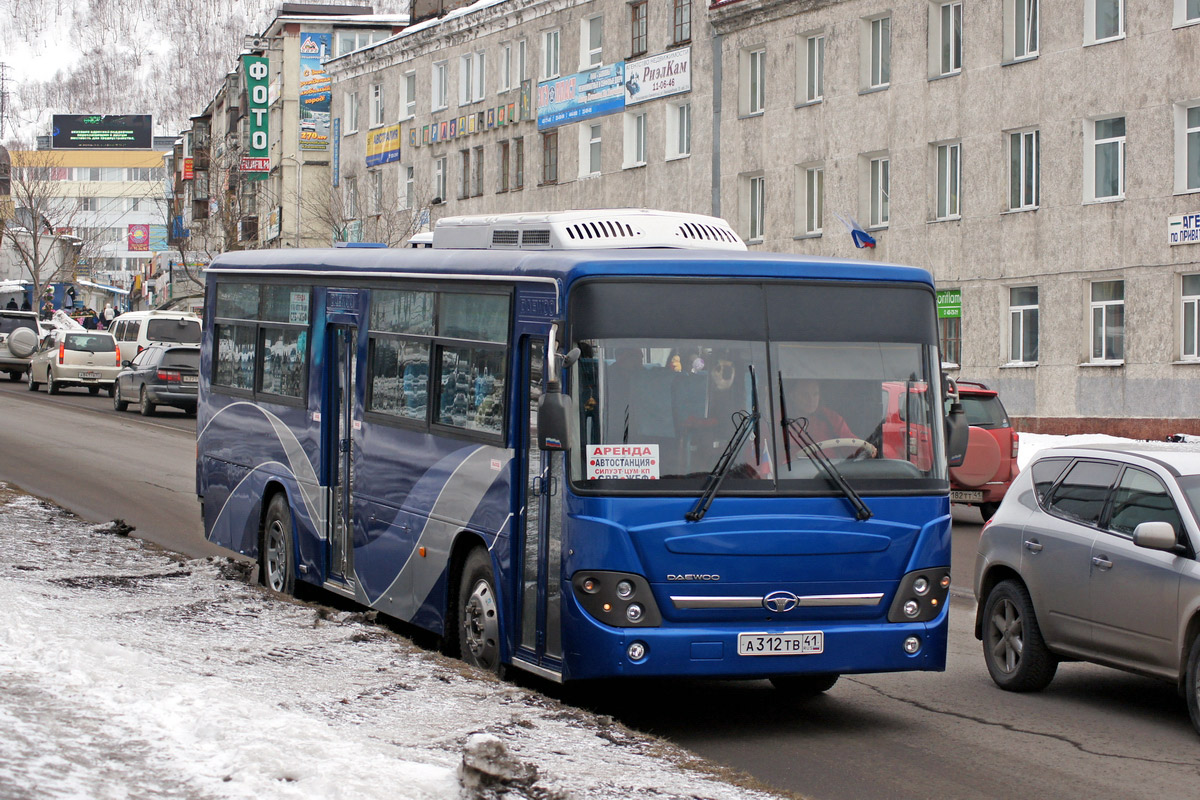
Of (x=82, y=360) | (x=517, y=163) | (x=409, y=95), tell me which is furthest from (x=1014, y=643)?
(x=409, y=95)

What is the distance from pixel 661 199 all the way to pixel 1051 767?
3960 cm

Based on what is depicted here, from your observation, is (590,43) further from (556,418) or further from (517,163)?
(556,418)

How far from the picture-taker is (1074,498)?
32.6 ft

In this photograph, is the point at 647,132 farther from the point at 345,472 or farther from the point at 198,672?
the point at 198,672

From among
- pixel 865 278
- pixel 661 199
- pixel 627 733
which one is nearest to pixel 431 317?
pixel 865 278

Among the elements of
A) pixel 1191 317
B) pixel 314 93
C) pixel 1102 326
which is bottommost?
pixel 1102 326

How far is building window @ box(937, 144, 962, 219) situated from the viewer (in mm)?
36562

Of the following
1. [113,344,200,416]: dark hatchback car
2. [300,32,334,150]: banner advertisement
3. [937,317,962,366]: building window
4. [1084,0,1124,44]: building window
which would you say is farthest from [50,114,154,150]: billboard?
[1084,0,1124,44]: building window

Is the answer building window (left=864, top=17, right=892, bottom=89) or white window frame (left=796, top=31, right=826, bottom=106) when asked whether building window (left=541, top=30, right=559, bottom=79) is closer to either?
white window frame (left=796, top=31, right=826, bottom=106)

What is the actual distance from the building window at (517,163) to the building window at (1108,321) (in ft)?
82.8

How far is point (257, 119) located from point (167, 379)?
4377 cm

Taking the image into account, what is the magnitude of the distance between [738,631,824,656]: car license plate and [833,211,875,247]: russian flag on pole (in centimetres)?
2773

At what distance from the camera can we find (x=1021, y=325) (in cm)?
3509

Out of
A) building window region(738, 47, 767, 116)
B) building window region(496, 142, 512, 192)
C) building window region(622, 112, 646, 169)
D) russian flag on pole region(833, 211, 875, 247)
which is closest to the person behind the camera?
russian flag on pole region(833, 211, 875, 247)
